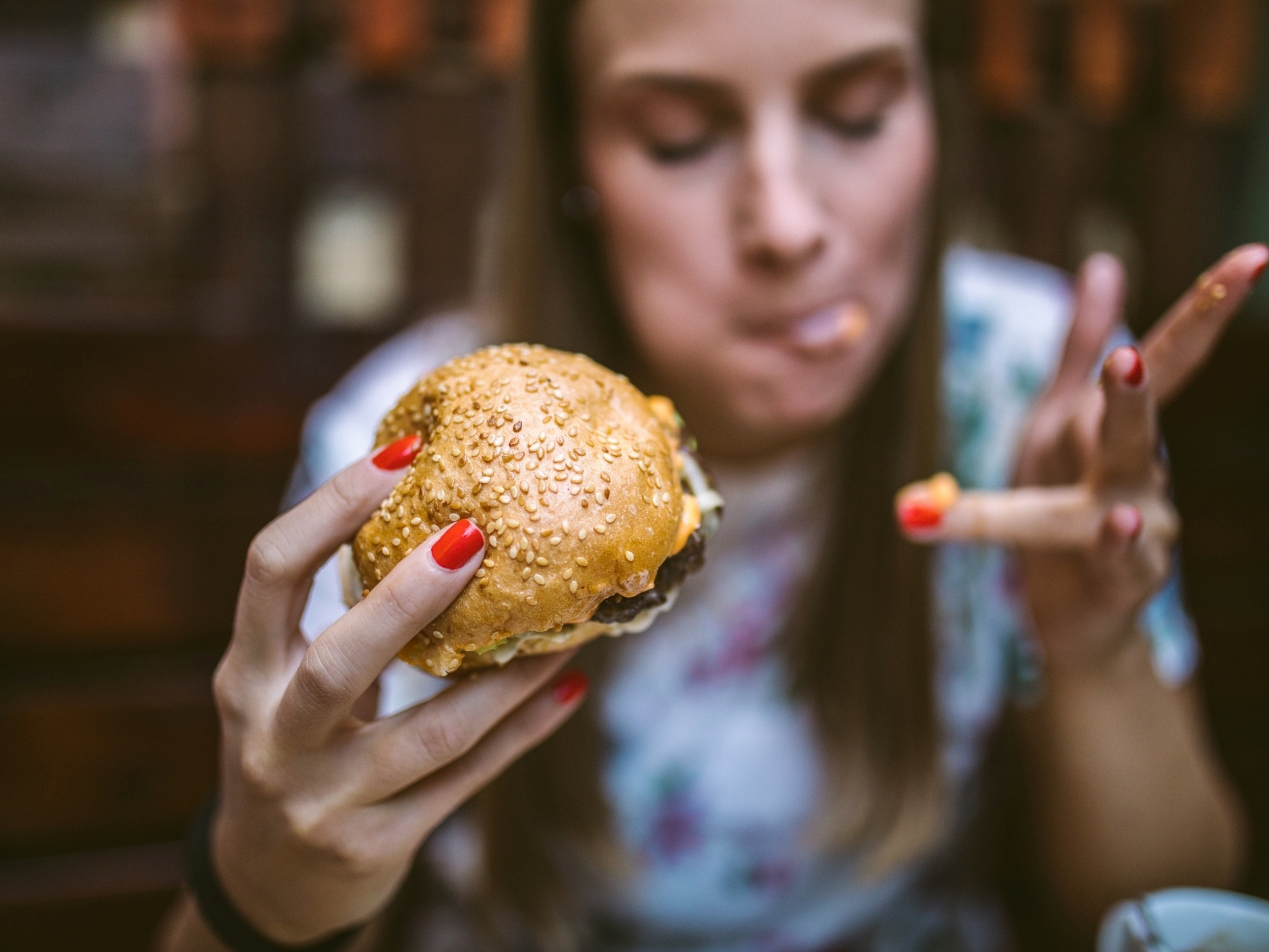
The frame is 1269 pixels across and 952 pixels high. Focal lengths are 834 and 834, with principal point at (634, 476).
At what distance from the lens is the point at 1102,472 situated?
3.61 ft

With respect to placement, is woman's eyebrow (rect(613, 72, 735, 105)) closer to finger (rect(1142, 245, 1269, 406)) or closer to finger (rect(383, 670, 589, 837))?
finger (rect(1142, 245, 1269, 406))

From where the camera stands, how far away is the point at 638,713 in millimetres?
1961

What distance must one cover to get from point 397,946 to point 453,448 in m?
1.73

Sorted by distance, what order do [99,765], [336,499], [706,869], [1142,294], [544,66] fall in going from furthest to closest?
[1142,294] → [99,765] → [706,869] → [544,66] → [336,499]

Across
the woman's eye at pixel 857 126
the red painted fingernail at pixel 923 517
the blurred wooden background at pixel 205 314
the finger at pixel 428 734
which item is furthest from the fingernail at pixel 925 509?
the blurred wooden background at pixel 205 314

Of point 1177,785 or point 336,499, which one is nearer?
point 336,499

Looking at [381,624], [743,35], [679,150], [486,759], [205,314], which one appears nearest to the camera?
[381,624]

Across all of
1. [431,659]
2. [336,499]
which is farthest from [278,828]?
[336,499]

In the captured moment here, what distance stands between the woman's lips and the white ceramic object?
0.88 metres

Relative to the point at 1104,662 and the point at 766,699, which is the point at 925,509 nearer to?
the point at 1104,662

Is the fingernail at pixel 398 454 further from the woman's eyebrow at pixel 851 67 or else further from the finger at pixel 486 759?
the woman's eyebrow at pixel 851 67

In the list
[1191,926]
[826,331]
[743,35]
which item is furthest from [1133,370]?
[743,35]

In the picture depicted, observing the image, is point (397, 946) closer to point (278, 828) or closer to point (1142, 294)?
point (278, 828)

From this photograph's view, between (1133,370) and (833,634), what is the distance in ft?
3.28
